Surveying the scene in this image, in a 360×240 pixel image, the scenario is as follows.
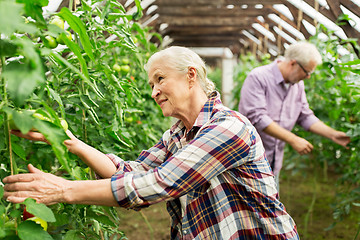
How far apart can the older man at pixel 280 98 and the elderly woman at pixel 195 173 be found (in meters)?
1.15

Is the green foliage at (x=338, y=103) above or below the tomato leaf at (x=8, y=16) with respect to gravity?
below

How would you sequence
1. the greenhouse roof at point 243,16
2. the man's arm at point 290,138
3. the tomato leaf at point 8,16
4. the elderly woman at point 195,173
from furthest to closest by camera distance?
the greenhouse roof at point 243,16 < the man's arm at point 290,138 < the elderly woman at point 195,173 < the tomato leaf at point 8,16

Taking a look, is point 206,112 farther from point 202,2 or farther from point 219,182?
point 202,2

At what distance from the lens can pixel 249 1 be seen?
4680 mm

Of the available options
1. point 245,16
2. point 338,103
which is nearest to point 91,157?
point 338,103

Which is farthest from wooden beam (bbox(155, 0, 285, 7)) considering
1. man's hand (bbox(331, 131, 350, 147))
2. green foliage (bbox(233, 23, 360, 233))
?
man's hand (bbox(331, 131, 350, 147))

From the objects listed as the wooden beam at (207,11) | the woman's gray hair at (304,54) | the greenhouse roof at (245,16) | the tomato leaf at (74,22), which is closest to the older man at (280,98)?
the woman's gray hair at (304,54)

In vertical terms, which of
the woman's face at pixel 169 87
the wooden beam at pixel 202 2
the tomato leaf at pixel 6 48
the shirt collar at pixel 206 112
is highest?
the wooden beam at pixel 202 2

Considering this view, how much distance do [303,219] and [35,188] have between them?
3.06 m

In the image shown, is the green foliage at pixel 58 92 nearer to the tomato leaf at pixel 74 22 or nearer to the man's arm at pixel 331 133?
the tomato leaf at pixel 74 22

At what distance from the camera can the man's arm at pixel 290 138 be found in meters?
2.19

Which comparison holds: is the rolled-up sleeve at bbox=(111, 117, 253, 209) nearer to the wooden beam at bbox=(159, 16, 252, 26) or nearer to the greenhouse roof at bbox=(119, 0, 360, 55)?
the greenhouse roof at bbox=(119, 0, 360, 55)

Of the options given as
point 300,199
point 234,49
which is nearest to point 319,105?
point 300,199

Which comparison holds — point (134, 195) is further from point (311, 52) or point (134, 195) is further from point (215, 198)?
point (311, 52)
